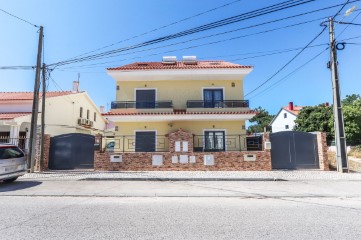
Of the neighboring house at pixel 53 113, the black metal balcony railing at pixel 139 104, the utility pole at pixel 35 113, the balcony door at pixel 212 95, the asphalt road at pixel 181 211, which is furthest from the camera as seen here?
the balcony door at pixel 212 95

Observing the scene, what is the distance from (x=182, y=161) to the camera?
533 inches

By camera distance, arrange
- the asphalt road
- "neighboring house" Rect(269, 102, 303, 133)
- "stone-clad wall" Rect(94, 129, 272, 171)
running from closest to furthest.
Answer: the asphalt road, "stone-clad wall" Rect(94, 129, 272, 171), "neighboring house" Rect(269, 102, 303, 133)

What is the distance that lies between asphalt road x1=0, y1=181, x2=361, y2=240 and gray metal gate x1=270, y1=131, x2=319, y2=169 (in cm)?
397

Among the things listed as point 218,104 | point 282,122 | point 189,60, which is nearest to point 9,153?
point 218,104

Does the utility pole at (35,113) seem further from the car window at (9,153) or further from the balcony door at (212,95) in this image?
the balcony door at (212,95)

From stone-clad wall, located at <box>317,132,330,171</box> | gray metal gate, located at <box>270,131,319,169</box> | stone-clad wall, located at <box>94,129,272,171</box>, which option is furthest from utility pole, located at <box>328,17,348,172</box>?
stone-clad wall, located at <box>94,129,272,171</box>

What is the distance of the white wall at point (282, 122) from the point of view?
4220 cm

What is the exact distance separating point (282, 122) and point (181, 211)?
44743 millimetres

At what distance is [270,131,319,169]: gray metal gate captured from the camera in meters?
13.6

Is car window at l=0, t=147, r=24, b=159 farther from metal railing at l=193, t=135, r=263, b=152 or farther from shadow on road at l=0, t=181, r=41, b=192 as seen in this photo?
metal railing at l=193, t=135, r=263, b=152

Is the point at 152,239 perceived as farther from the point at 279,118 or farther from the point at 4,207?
the point at 279,118

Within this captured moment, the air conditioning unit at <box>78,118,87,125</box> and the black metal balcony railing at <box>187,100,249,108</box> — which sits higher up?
the black metal balcony railing at <box>187,100,249,108</box>

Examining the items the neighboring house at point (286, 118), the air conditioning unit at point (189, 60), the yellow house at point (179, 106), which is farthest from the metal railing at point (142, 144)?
the neighboring house at point (286, 118)

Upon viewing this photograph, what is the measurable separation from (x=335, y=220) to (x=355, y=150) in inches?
952
